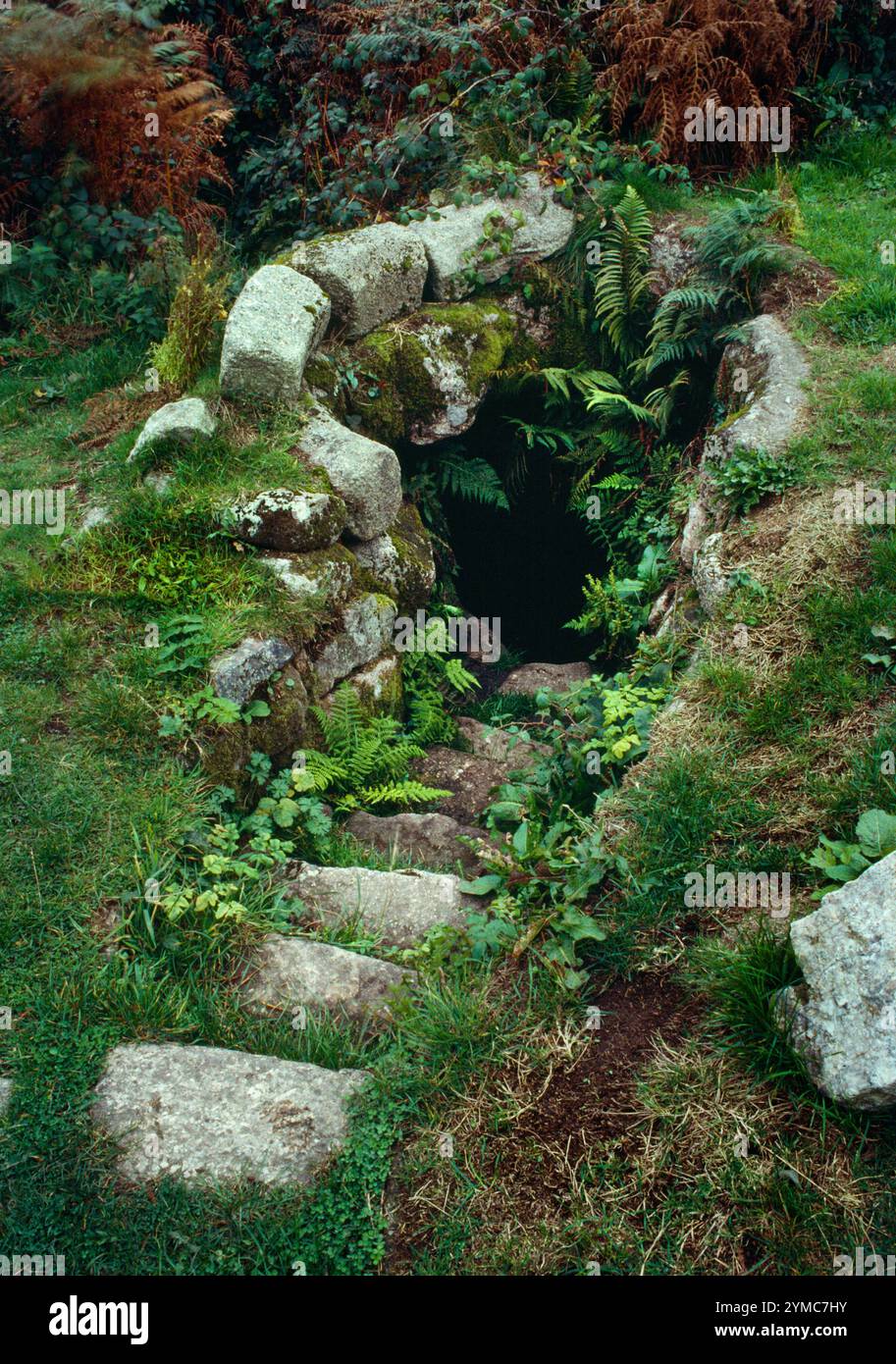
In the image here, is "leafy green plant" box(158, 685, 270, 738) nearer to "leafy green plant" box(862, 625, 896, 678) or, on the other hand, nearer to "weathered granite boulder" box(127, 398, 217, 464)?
"weathered granite boulder" box(127, 398, 217, 464)

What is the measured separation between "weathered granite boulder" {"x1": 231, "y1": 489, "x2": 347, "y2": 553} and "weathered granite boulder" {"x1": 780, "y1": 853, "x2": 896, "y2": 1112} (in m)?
3.41

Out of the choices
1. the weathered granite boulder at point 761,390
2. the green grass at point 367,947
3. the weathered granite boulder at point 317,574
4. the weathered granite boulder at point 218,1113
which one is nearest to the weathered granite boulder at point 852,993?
the green grass at point 367,947

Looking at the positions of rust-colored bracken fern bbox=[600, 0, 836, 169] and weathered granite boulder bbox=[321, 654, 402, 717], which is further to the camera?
rust-colored bracken fern bbox=[600, 0, 836, 169]

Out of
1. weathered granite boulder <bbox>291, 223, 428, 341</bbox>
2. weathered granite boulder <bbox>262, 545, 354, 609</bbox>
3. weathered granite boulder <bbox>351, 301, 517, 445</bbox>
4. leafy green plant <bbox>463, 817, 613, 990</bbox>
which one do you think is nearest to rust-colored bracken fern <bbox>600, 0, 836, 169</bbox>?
weathered granite boulder <bbox>351, 301, 517, 445</bbox>

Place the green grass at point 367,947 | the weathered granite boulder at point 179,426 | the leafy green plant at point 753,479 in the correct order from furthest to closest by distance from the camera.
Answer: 1. the weathered granite boulder at point 179,426
2. the leafy green plant at point 753,479
3. the green grass at point 367,947

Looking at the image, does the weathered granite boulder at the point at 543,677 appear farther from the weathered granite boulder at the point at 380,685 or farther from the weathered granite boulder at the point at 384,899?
the weathered granite boulder at the point at 384,899

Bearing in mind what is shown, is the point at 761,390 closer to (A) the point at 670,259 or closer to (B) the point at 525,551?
(A) the point at 670,259

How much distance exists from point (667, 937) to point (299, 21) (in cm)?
870

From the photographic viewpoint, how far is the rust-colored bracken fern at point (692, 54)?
741cm

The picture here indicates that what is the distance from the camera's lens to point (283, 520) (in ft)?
17.9

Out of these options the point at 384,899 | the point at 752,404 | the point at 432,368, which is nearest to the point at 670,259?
the point at 752,404

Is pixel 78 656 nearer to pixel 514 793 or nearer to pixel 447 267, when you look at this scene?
pixel 514 793

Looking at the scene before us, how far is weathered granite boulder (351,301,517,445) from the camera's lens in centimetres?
669

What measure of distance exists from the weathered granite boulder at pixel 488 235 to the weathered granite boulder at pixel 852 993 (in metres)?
5.47
